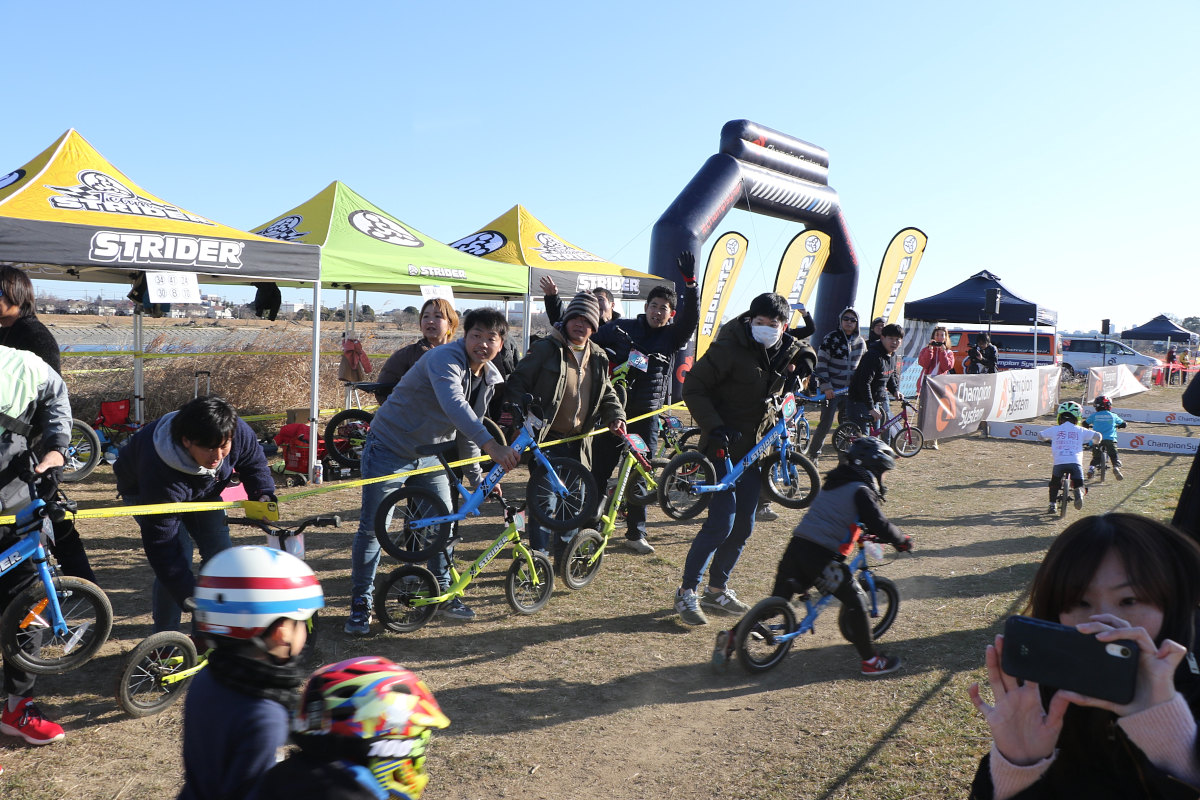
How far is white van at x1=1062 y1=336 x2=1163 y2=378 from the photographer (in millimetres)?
32312

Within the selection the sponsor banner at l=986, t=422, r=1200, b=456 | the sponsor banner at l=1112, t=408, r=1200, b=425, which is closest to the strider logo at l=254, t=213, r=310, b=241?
the sponsor banner at l=986, t=422, r=1200, b=456

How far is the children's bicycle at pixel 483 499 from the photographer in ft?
15.0

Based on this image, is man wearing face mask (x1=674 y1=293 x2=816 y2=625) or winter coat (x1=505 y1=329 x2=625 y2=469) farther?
winter coat (x1=505 y1=329 x2=625 y2=469)

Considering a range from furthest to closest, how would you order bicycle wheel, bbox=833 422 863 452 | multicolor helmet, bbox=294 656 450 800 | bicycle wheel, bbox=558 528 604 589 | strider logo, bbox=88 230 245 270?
bicycle wheel, bbox=833 422 863 452 < strider logo, bbox=88 230 245 270 < bicycle wheel, bbox=558 528 604 589 < multicolor helmet, bbox=294 656 450 800

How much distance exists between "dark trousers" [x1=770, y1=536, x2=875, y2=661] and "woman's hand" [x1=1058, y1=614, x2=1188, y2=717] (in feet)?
9.93

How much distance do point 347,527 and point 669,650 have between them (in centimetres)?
376

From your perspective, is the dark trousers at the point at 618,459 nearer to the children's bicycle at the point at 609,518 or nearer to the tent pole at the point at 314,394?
the children's bicycle at the point at 609,518

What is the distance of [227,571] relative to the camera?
1788 millimetres

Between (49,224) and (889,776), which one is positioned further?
(49,224)

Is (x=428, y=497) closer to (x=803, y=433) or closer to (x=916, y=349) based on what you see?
(x=803, y=433)

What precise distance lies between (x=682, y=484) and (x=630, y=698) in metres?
2.59

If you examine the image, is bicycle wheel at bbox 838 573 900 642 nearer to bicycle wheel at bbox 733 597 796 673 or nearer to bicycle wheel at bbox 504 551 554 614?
bicycle wheel at bbox 733 597 796 673

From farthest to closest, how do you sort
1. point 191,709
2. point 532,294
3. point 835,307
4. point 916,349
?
point 916,349
point 835,307
point 532,294
point 191,709

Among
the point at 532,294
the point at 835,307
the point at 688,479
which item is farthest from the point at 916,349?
the point at 688,479
